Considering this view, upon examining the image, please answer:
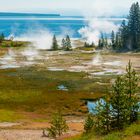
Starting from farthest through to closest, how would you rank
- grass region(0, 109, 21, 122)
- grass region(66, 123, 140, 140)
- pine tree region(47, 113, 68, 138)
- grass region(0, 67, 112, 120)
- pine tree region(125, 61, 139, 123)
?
grass region(0, 67, 112, 120), grass region(0, 109, 21, 122), pine tree region(47, 113, 68, 138), pine tree region(125, 61, 139, 123), grass region(66, 123, 140, 140)

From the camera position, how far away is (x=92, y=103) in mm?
87875

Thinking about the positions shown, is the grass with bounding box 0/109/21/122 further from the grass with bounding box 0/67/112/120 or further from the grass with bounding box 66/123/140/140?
the grass with bounding box 66/123/140/140

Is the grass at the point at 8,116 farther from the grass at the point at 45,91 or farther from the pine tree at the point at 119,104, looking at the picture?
the pine tree at the point at 119,104

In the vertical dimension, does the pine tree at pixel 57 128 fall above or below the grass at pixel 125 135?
below

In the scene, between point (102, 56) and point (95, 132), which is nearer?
point (95, 132)

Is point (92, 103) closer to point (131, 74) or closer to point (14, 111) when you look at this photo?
point (14, 111)

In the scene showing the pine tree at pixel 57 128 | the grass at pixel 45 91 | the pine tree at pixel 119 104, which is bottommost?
the grass at pixel 45 91

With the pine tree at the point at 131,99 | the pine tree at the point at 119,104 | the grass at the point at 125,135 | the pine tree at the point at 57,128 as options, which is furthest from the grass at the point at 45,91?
the grass at the point at 125,135

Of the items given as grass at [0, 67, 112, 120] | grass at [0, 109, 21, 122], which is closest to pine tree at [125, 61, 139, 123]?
grass at [0, 109, 21, 122]

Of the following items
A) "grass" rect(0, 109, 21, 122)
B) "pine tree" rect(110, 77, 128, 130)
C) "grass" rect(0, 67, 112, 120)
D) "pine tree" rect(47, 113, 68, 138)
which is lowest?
"grass" rect(0, 67, 112, 120)

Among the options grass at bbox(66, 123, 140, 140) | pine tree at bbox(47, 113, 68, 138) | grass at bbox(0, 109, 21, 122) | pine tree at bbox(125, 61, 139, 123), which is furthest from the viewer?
grass at bbox(0, 109, 21, 122)

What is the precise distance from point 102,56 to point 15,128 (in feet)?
383

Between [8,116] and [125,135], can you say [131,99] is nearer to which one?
[125,135]

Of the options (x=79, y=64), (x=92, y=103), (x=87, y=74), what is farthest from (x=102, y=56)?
(x=92, y=103)
